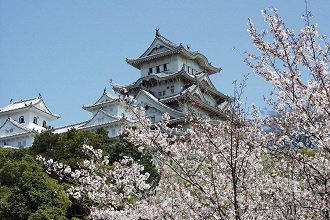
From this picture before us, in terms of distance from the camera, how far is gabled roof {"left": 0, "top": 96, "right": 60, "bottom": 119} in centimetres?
4209

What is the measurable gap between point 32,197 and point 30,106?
27.1 m

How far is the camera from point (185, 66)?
3953 cm

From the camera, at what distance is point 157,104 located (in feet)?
113

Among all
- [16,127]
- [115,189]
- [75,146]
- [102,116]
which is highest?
[16,127]

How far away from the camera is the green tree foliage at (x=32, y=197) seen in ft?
51.0

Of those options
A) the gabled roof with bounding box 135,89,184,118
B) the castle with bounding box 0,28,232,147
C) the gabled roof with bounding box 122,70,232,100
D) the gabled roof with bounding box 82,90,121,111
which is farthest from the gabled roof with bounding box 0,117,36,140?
the gabled roof with bounding box 135,89,184,118

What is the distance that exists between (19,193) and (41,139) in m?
8.80

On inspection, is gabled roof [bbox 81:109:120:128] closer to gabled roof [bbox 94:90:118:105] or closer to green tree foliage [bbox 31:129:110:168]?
gabled roof [bbox 94:90:118:105]

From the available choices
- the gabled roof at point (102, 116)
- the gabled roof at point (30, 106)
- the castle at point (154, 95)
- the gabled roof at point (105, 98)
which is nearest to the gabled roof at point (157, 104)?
the castle at point (154, 95)

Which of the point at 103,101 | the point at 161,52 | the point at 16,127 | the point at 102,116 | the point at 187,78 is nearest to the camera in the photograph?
the point at 102,116

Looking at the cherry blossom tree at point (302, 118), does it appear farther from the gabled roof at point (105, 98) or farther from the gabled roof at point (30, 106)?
the gabled roof at point (30, 106)

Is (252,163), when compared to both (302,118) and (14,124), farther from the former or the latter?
(14,124)

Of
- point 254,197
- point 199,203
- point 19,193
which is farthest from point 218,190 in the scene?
point 19,193

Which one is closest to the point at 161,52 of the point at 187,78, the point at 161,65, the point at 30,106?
the point at 161,65
